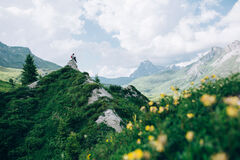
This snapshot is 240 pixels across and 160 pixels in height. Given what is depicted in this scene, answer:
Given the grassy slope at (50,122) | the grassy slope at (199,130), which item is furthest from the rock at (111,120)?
the grassy slope at (199,130)

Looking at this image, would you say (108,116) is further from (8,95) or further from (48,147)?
(8,95)

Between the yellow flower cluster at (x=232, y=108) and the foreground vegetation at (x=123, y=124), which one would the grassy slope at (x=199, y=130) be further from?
the yellow flower cluster at (x=232, y=108)

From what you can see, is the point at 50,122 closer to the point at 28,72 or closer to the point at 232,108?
the point at 232,108

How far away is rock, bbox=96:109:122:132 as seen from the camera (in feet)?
42.3

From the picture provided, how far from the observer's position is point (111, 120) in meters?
13.4

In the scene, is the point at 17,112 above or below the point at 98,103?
below

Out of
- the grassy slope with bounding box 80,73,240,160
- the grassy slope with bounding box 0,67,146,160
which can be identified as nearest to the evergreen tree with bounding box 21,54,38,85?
the grassy slope with bounding box 0,67,146,160

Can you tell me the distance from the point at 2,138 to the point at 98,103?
9.37 metres

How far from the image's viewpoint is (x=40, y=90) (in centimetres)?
2339

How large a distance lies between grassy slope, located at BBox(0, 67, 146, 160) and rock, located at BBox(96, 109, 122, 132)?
0.59 m

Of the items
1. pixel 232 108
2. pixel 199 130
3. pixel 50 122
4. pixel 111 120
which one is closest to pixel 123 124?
pixel 111 120

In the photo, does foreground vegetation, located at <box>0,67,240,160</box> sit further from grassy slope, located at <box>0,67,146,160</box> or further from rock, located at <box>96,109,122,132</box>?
rock, located at <box>96,109,122,132</box>

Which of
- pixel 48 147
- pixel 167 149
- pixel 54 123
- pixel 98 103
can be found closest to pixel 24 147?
pixel 48 147

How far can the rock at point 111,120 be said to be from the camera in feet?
42.3
